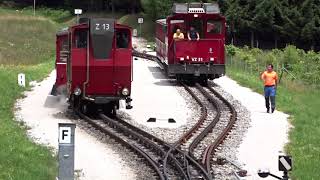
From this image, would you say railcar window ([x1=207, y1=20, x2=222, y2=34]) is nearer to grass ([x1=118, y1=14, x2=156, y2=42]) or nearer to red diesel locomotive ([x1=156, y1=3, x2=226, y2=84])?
red diesel locomotive ([x1=156, y1=3, x2=226, y2=84])

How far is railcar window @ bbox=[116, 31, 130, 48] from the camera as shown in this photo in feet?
71.2

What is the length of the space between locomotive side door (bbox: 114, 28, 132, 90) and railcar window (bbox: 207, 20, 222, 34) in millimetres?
12388

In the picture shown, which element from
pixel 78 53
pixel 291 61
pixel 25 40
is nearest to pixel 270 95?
pixel 78 53

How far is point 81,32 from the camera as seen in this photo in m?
21.6

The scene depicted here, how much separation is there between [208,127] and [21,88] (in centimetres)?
1253

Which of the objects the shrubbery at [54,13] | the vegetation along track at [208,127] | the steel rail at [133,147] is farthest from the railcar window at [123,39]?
the shrubbery at [54,13]

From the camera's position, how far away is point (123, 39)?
21.8m

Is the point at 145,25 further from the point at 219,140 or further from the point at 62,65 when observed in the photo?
the point at 219,140

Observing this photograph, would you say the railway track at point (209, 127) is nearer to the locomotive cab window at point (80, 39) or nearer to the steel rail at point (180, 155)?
the steel rail at point (180, 155)

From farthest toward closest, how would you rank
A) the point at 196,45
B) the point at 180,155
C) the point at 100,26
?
the point at 196,45 < the point at 100,26 < the point at 180,155

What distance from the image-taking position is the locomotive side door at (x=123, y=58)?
21578 mm

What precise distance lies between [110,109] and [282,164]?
40.1ft

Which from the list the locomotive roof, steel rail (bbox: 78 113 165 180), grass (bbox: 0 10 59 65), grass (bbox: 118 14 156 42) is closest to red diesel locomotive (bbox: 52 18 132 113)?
steel rail (bbox: 78 113 165 180)

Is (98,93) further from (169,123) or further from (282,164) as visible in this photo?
(282,164)
